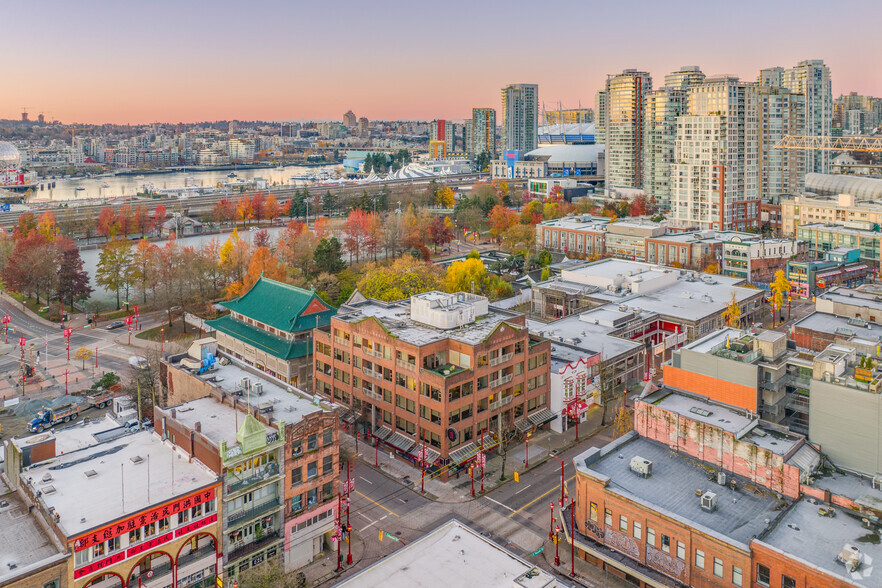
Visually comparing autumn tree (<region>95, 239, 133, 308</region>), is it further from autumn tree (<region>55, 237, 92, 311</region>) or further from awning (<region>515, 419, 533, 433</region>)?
awning (<region>515, 419, 533, 433</region>)

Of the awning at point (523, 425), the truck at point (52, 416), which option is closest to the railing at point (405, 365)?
the awning at point (523, 425)

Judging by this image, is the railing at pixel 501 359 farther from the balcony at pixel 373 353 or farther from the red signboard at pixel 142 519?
the red signboard at pixel 142 519

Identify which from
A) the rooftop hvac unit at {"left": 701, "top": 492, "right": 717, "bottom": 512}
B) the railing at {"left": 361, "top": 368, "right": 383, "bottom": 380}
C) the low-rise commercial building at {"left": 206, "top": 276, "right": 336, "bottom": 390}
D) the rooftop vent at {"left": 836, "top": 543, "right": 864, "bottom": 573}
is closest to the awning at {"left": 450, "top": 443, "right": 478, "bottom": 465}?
the railing at {"left": 361, "top": 368, "right": 383, "bottom": 380}

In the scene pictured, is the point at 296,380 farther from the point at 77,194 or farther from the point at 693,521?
the point at 77,194

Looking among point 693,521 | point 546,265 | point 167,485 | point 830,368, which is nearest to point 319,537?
point 167,485

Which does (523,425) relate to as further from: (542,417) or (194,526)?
(194,526)
